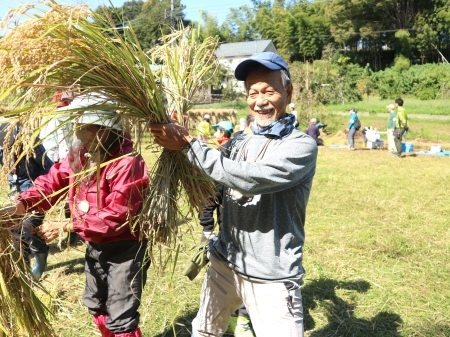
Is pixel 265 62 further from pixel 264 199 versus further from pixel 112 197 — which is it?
pixel 112 197

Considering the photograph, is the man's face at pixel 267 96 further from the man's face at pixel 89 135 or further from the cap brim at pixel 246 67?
the man's face at pixel 89 135

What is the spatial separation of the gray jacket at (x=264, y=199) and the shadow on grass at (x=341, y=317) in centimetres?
154

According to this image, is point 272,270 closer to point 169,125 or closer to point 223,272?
point 223,272

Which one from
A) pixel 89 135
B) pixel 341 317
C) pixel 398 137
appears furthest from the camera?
pixel 398 137

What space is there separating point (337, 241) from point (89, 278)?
3.51 meters

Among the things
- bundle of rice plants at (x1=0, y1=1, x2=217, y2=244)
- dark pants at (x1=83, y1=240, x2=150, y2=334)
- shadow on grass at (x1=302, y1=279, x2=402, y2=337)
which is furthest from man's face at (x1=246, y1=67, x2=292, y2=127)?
shadow on grass at (x1=302, y1=279, x2=402, y2=337)

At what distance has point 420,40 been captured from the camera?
158 ft

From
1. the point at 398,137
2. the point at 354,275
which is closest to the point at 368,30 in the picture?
the point at 398,137

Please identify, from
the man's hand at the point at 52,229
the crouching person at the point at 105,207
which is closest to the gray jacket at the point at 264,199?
the crouching person at the point at 105,207

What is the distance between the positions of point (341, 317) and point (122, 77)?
8.98 ft

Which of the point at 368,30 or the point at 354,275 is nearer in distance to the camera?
the point at 354,275

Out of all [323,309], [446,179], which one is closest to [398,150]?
[446,179]

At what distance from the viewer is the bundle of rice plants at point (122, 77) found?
6.07 ft

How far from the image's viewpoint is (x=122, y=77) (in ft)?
6.72
